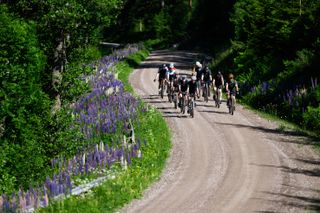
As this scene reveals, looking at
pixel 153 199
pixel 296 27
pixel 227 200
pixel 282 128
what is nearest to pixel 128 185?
pixel 153 199

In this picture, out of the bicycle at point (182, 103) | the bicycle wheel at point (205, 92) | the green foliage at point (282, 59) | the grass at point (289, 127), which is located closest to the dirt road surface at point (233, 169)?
the grass at point (289, 127)

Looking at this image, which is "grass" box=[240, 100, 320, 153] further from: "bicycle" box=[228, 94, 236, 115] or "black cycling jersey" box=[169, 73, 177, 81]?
"black cycling jersey" box=[169, 73, 177, 81]

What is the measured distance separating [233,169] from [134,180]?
354cm

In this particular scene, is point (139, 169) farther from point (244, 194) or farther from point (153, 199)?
point (244, 194)

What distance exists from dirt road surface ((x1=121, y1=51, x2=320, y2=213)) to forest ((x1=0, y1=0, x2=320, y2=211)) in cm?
260

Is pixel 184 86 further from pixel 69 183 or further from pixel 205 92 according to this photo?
pixel 69 183

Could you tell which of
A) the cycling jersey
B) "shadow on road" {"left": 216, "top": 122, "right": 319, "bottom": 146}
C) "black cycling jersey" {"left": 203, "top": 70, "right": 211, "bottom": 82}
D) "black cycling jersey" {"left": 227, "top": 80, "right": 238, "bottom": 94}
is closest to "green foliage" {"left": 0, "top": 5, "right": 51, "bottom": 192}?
"shadow on road" {"left": 216, "top": 122, "right": 319, "bottom": 146}

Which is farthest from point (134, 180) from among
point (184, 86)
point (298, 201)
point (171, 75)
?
point (171, 75)

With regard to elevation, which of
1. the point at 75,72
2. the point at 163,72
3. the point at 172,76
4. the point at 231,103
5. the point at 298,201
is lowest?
the point at 298,201

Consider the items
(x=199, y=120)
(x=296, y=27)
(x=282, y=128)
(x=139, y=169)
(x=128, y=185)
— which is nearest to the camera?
(x=128, y=185)

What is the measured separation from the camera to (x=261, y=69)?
3328 centimetres

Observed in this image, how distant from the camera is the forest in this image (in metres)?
16.1

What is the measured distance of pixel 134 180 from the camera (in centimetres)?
1509

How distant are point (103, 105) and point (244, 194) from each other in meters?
12.4
